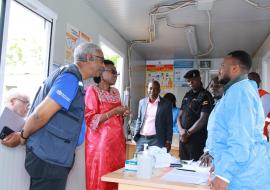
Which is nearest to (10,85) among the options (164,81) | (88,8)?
(88,8)

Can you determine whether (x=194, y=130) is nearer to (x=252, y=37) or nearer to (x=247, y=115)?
(x=247, y=115)

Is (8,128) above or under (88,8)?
under

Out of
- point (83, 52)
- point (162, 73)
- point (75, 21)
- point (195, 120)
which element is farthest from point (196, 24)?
point (83, 52)

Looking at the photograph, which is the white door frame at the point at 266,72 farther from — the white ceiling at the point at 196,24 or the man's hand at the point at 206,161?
the man's hand at the point at 206,161

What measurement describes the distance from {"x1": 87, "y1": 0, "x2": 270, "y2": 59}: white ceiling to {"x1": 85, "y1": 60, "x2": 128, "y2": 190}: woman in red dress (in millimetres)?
1353

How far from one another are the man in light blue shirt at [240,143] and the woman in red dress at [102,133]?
40.5 inches

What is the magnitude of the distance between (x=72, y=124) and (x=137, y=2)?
2217 millimetres

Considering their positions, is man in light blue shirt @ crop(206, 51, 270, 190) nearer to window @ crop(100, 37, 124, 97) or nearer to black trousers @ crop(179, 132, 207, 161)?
black trousers @ crop(179, 132, 207, 161)

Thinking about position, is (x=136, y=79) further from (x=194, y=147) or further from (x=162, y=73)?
(x=194, y=147)

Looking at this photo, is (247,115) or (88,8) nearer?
(247,115)

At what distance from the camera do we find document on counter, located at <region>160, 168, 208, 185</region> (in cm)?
149

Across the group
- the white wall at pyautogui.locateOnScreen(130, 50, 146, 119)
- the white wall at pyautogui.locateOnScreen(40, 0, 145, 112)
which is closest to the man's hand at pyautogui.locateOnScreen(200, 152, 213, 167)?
the white wall at pyautogui.locateOnScreen(40, 0, 145, 112)

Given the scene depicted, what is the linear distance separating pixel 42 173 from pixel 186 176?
2.60ft

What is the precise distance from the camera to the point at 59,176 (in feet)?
4.83
